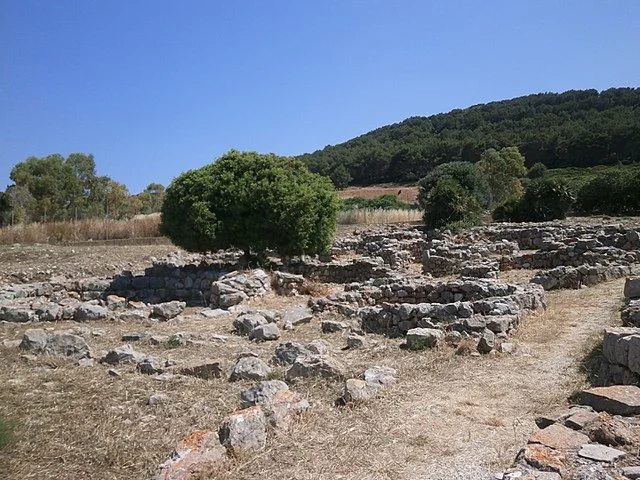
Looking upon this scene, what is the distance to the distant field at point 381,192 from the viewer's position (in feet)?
220

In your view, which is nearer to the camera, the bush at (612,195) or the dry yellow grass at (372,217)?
the bush at (612,195)

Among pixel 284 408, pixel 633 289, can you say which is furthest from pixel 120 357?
pixel 633 289

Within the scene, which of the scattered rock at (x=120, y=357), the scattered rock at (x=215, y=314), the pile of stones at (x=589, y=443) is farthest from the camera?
the scattered rock at (x=215, y=314)

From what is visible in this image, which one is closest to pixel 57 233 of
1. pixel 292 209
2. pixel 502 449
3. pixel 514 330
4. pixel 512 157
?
pixel 292 209

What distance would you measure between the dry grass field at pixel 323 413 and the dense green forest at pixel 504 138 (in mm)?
60528

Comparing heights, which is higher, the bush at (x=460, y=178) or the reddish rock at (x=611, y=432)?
the bush at (x=460, y=178)

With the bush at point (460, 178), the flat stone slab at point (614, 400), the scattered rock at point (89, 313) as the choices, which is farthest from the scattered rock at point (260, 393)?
the bush at point (460, 178)

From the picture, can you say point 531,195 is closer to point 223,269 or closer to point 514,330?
point 223,269

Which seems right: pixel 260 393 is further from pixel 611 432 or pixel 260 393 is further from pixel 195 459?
pixel 611 432

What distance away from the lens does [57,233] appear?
87.3 ft

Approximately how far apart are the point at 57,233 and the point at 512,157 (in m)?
32.6

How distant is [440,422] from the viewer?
211 inches

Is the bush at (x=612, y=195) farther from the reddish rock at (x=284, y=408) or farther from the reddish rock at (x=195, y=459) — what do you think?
the reddish rock at (x=195, y=459)

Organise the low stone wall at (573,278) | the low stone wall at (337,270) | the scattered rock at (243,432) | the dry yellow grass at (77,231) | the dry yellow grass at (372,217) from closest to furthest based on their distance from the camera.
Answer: the scattered rock at (243,432), the low stone wall at (573,278), the low stone wall at (337,270), the dry yellow grass at (77,231), the dry yellow grass at (372,217)
